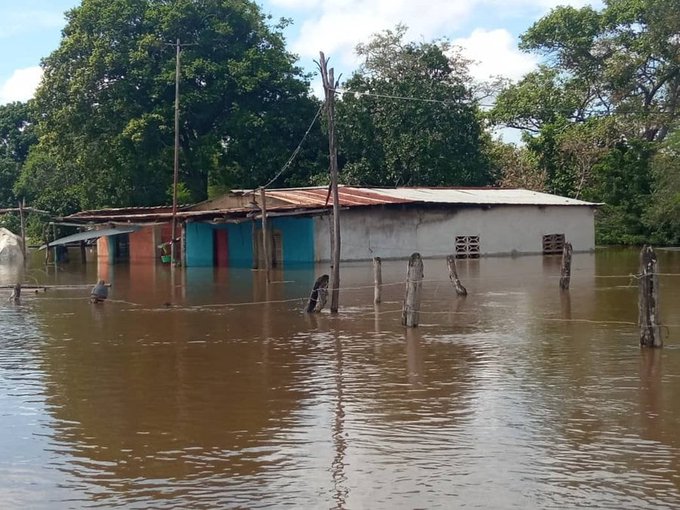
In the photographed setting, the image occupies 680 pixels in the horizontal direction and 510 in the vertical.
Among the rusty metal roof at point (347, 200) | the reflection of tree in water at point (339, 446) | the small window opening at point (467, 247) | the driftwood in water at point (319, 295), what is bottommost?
the reflection of tree in water at point (339, 446)

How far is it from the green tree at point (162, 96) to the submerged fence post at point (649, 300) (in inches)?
1288

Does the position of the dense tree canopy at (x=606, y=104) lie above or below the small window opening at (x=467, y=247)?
above

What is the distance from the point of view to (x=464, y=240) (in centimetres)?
3694

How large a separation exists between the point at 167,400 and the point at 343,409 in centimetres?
207

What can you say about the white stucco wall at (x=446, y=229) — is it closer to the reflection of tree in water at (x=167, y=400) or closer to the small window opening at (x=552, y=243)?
the small window opening at (x=552, y=243)

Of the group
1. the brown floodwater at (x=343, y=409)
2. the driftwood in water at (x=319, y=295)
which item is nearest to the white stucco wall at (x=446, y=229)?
the driftwood in water at (x=319, y=295)

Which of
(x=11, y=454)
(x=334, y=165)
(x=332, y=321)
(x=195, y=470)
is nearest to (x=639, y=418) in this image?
(x=195, y=470)

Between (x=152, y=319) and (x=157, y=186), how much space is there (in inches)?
1173

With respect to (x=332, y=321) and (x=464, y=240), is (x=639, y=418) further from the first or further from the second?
(x=464, y=240)

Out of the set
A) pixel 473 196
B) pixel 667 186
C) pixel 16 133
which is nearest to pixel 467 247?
pixel 473 196

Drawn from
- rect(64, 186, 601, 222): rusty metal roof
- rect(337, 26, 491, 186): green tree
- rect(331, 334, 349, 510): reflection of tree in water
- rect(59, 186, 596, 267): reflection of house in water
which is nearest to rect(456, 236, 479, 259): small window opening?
rect(59, 186, 596, 267): reflection of house in water

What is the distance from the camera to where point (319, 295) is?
17.5 m

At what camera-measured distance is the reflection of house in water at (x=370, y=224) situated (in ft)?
112

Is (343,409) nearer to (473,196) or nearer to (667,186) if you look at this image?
(473,196)
